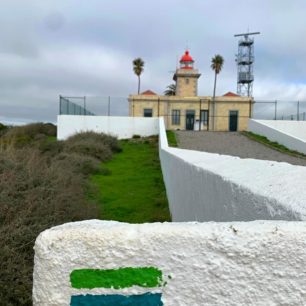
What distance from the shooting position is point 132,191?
13.2m

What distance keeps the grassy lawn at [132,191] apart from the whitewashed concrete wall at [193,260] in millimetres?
7412

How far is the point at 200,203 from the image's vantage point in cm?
498

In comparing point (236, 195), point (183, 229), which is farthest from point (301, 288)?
point (236, 195)

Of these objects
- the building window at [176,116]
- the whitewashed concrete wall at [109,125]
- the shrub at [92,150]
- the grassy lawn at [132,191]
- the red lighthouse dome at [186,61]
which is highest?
the red lighthouse dome at [186,61]

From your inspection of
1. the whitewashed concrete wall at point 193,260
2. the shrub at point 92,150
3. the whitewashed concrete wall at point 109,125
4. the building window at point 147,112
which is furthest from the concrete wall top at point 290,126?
the whitewashed concrete wall at point 193,260

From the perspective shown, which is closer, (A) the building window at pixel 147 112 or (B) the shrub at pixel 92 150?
(B) the shrub at pixel 92 150

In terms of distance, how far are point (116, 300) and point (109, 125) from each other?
34.3 metres

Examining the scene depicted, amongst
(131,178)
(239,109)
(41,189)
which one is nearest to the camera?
(41,189)

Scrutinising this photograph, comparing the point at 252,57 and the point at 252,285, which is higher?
the point at 252,57

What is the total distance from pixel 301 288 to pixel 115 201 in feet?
32.9

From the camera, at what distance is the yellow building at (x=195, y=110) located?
44.9 metres

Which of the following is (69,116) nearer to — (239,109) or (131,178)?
(239,109)

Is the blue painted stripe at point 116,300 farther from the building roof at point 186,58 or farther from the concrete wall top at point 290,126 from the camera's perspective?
the building roof at point 186,58

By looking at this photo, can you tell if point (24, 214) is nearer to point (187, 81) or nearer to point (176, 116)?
point (176, 116)
